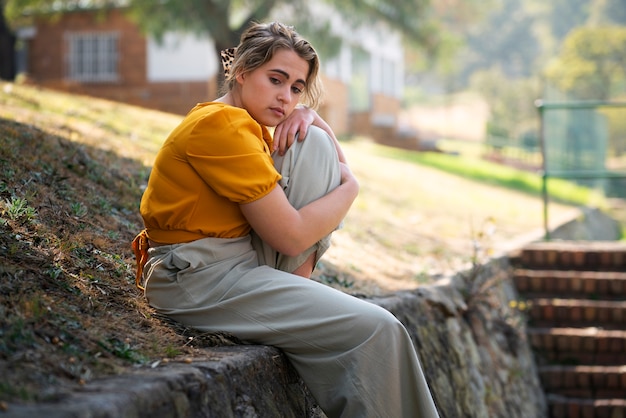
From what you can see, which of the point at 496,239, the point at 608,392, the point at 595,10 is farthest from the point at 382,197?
the point at 595,10

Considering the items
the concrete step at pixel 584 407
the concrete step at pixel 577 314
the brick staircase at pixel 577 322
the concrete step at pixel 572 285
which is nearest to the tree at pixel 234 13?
the brick staircase at pixel 577 322

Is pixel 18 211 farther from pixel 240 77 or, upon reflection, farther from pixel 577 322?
pixel 577 322

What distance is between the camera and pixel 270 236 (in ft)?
11.7

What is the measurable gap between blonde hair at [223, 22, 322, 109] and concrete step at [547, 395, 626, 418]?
4.61 metres

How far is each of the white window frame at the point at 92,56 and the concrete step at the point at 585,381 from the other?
18951mm

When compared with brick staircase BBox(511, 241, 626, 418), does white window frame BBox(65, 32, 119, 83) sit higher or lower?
higher

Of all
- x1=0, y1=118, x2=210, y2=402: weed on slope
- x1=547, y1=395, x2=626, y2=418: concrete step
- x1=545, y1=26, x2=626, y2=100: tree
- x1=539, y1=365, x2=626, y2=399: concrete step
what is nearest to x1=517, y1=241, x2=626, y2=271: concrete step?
x1=539, y1=365, x2=626, y2=399: concrete step

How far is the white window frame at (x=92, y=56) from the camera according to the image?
24922 millimetres

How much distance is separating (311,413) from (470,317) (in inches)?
127

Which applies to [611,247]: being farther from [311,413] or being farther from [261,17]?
[261,17]

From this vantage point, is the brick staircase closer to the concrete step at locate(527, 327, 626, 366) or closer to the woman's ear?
the concrete step at locate(527, 327, 626, 366)

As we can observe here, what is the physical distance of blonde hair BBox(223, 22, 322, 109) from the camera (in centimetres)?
379

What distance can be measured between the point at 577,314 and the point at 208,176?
549 cm

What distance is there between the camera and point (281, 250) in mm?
3621
